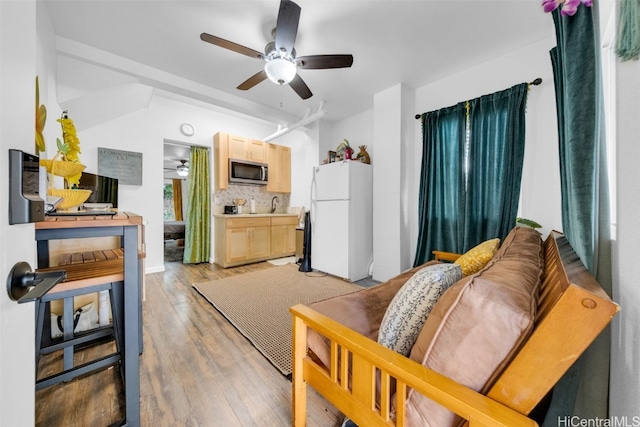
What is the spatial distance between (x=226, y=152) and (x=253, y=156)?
0.51 meters

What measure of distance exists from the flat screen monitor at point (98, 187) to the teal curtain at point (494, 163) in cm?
347

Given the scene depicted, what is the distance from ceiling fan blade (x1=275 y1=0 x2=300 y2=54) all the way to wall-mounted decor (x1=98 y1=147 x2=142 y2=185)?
2769mm

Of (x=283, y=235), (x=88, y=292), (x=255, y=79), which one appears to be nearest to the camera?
(x=88, y=292)

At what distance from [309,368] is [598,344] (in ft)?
3.14

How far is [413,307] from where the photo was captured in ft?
2.61

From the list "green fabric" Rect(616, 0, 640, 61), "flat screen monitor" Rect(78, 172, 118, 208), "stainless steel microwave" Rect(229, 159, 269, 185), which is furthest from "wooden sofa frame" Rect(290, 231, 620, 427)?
"stainless steel microwave" Rect(229, 159, 269, 185)

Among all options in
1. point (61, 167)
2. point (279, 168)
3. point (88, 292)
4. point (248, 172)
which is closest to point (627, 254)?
point (88, 292)

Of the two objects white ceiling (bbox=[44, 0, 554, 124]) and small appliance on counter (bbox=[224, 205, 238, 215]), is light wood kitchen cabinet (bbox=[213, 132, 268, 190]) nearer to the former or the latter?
small appliance on counter (bbox=[224, 205, 238, 215])

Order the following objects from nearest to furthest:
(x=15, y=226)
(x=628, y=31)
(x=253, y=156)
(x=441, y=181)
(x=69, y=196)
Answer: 1. (x=15, y=226)
2. (x=628, y=31)
3. (x=69, y=196)
4. (x=441, y=181)
5. (x=253, y=156)

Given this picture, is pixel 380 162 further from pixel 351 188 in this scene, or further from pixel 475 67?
pixel 475 67

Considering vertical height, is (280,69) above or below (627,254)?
above

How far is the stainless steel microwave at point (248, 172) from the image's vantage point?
4199 millimetres

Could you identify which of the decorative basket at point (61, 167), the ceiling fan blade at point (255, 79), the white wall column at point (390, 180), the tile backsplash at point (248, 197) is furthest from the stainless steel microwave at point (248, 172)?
Result: the decorative basket at point (61, 167)

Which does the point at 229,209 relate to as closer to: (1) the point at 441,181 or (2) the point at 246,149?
(2) the point at 246,149
